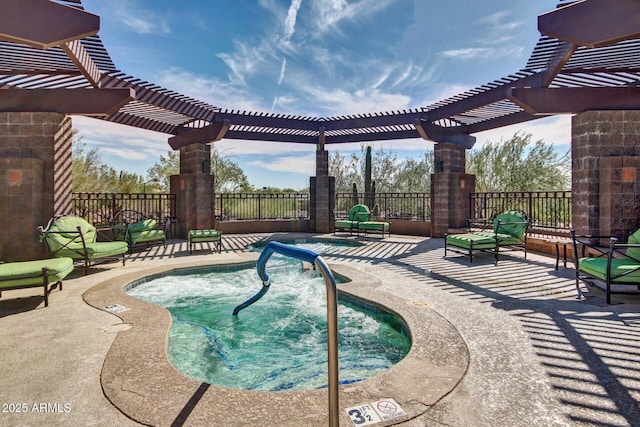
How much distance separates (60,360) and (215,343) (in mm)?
A: 1251

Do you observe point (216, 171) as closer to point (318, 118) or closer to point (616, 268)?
point (318, 118)

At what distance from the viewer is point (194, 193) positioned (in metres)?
9.92

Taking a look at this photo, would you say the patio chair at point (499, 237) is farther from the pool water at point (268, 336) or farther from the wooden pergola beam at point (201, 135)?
the wooden pergola beam at point (201, 135)

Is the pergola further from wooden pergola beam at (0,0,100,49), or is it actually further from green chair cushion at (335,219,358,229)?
green chair cushion at (335,219,358,229)

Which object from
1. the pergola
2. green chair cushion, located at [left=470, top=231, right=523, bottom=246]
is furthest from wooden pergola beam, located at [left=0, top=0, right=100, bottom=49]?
green chair cushion, located at [left=470, top=231, right=523, bottom=246]

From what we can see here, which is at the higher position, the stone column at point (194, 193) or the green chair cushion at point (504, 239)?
the stone column at point (194, 193)

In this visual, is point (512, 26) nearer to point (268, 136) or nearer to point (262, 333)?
point (268, 136)

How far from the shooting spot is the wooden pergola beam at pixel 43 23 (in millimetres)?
3867

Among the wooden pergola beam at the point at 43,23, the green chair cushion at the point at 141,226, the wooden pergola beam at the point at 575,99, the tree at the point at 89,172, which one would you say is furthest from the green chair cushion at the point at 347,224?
the tree at the point at 89,172

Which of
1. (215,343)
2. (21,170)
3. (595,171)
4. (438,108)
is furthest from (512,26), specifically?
(21,170)

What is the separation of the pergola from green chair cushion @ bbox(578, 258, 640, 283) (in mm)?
2621

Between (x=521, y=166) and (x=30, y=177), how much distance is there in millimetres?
18296

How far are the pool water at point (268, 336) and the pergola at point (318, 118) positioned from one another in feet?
12.1

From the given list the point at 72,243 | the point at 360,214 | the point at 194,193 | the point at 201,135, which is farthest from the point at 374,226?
the point at 72,243
